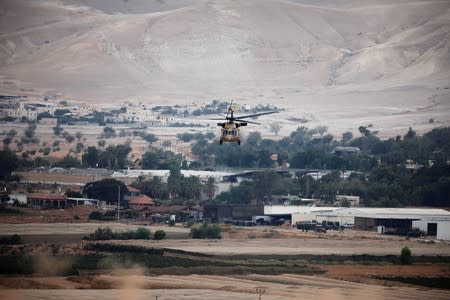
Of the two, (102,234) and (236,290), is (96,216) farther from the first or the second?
(236,290)

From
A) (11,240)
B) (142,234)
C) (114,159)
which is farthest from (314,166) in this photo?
(11,240)

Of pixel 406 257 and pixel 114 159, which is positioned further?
pixel 114 159

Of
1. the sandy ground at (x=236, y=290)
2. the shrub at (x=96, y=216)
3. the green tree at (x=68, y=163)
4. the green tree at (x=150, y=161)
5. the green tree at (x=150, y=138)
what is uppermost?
the green tree at (x=150, y=138)

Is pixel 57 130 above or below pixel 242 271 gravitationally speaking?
above

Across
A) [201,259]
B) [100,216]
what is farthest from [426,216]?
[201,259]

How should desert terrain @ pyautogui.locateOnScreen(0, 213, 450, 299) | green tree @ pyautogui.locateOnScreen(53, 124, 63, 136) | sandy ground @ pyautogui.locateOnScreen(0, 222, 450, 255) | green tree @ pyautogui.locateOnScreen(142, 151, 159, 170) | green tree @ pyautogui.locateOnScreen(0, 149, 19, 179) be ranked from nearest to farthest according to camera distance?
desert terrain @ pyautogui.locateOnScreen(0, 213, 450, 299), sandy ground @ pyautogui.locateOnScreen(0, 222, 450, 255), green tree @ pyautogui.locateOnScreen(0, 149, 19, 179), green tree @ pyautogui.locateOnScreen(142, 151, 159, 170), green tree @ pyautogui.locateOnScreen(53, 124, 63, 136)

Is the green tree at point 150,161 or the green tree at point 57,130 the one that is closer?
the green tree at point 150,161

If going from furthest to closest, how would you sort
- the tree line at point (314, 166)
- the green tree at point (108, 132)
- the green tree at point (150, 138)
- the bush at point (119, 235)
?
the green tree at point (108, 132) → the green tree at point (150, 138) → the tree line at point (314, 166) → the bush at point (119, 235)

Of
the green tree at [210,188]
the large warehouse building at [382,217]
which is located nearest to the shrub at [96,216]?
the large warehouse building at [382,217]

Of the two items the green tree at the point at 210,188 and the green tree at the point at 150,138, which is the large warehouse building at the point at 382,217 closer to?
the green tree at the point at 210,188

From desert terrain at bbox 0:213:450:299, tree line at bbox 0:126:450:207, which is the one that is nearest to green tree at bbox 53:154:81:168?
tree line at bbox 0:126:450:207

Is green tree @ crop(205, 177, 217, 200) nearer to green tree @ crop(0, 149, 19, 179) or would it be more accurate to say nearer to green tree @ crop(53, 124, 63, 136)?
green tree @ crop(0, 149, 19, 179)

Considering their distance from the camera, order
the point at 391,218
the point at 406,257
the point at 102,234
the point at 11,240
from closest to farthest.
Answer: the point at 11,240 < the point at 406,257 < the point at 102,234 < the point at 391,218
